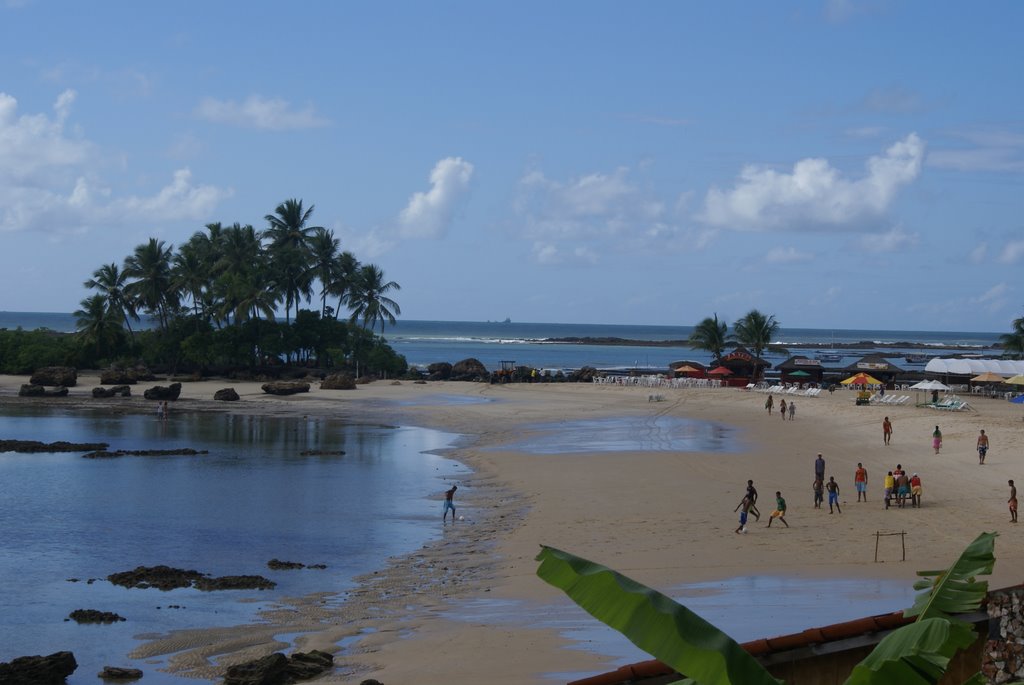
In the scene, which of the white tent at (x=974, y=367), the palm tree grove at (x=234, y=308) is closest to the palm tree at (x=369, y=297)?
the palm tree grove at (x=234, y=308)

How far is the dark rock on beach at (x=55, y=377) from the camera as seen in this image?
65.4 m

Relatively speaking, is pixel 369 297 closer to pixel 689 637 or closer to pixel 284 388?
pixel 284 388

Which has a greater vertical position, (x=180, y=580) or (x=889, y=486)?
(x=889, y=486)

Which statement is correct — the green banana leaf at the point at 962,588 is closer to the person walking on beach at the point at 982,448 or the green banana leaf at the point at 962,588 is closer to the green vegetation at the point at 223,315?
the person walking on beach at the point at 982,448

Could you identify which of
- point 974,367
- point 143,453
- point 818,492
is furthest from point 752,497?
point 974,367

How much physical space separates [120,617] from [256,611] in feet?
6.75

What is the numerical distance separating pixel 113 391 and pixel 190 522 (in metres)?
40.4

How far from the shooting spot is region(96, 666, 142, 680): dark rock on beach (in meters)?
13.2

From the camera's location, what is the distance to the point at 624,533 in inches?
836

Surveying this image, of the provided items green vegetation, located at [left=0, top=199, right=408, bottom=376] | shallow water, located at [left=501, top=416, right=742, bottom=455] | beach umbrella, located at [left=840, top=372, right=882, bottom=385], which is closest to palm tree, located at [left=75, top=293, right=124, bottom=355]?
green vegetation, located at [left=0, top=199, right=408, bottom=376]

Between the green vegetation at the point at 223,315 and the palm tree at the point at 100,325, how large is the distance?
0.07m

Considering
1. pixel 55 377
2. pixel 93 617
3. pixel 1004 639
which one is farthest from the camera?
pixel 55 377

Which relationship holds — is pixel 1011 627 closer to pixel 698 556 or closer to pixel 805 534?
pixel 698 556

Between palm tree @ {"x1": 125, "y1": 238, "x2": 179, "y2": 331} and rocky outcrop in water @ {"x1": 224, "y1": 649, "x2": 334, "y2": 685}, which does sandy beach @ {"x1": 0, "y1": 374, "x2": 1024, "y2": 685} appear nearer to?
rocky outcrop in water @ {"x1": 224, "y1": 649, "x2": 334, "y2": 685}
